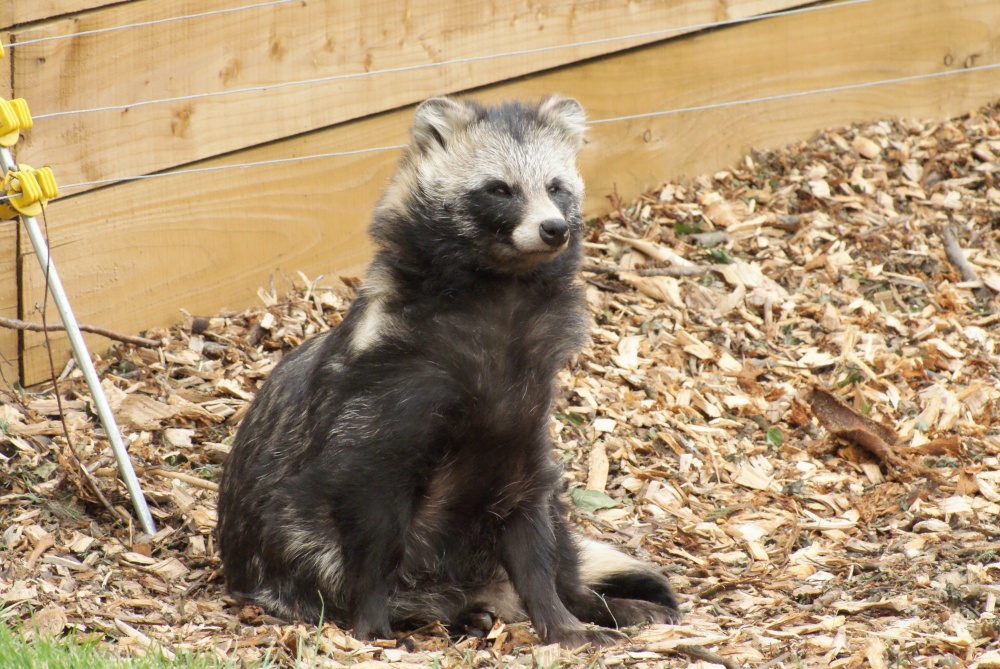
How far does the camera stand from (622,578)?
15.4 ft

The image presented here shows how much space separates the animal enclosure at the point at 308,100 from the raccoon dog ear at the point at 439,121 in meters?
1.80

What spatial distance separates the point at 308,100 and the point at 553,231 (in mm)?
2661

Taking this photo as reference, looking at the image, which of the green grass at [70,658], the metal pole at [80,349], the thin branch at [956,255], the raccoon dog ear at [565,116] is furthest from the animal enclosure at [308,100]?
the green grass at [70,658]

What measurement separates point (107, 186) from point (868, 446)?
3.87 m

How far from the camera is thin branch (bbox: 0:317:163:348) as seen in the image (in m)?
5.15

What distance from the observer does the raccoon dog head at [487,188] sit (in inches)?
169

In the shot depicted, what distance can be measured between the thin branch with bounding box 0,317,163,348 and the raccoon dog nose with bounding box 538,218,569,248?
7.04ft

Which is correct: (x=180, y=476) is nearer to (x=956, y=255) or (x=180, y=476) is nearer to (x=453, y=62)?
(x=453, y=62)

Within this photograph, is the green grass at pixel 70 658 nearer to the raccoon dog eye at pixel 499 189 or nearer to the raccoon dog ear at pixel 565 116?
the raccoon dog eye at pixel 499 189

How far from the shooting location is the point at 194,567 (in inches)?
195

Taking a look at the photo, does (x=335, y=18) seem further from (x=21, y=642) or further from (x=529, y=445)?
(x=21, y=642)

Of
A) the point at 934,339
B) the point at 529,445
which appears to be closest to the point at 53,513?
the point at 529,445

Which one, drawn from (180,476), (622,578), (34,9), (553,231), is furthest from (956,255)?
(34,9)

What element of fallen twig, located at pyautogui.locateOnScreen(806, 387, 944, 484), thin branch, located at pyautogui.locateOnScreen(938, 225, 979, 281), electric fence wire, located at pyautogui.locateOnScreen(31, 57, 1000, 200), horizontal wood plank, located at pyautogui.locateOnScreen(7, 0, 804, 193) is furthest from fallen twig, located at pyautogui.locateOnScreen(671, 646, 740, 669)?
thin branch, located at pyautogui.locateOnScreen(938, 225, 979, 281)
